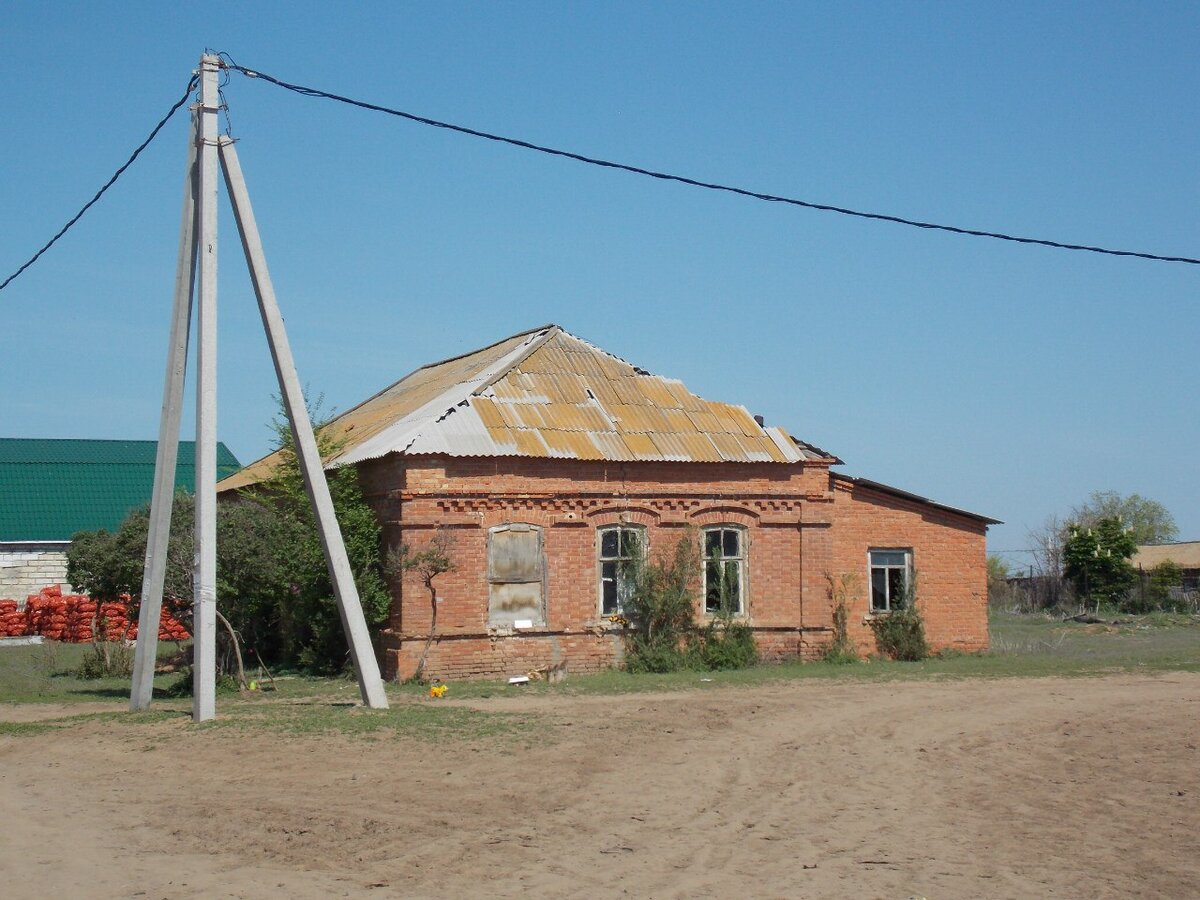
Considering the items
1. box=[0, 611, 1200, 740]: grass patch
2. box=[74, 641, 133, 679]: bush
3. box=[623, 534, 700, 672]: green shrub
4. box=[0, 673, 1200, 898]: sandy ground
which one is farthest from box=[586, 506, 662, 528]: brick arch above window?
box=[74, 641, 133, 679]: bush

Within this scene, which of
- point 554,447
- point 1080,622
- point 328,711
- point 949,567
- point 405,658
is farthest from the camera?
point 1080,622

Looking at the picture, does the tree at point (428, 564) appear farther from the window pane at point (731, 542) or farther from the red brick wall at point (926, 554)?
the red brick wall at point (926, 554)

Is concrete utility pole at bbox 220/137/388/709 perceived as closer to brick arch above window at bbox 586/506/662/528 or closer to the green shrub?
brick arch above window at bbox 586/506/662/528

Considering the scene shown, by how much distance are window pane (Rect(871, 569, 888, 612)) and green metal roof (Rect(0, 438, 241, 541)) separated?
68.7 feet

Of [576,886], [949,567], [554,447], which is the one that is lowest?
[576,886]

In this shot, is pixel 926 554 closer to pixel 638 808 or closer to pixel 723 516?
pixel 723 516

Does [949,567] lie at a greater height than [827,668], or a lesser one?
greater

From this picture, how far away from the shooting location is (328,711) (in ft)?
49.2

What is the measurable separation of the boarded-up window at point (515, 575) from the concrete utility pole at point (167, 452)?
591 cm

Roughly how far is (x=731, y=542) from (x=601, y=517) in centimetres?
258

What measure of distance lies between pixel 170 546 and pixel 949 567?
14724mm

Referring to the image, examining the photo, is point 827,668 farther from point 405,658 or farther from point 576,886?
point 576,886

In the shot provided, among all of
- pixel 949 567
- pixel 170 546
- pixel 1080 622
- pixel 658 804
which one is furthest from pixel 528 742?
pixel 1080 622

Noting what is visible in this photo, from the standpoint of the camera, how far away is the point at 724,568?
21844 mm
